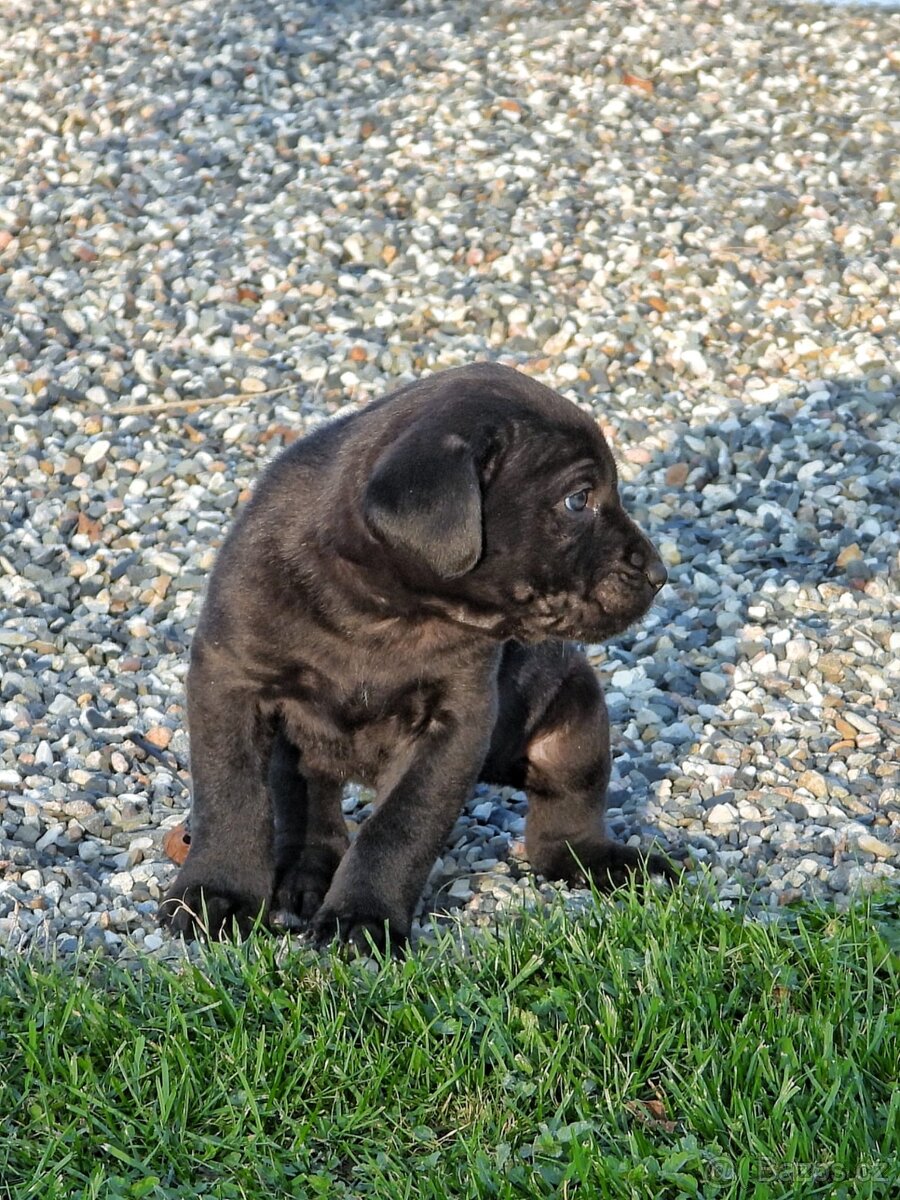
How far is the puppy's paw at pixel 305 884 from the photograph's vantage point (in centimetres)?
512

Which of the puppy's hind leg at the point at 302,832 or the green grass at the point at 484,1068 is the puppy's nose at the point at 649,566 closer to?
the green grass at the point at 484,1068

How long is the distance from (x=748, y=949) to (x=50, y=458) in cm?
497

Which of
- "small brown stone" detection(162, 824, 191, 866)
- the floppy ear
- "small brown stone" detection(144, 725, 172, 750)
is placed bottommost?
"small brown stone" detection(144, 725, 172, 750)

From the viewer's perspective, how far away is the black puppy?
15.7 feet

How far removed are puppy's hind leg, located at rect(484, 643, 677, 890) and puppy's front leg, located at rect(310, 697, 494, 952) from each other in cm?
51

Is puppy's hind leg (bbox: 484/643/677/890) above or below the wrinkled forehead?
below

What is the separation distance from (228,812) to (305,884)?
400 millimetres

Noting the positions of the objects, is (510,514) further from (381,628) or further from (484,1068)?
(484,1068)

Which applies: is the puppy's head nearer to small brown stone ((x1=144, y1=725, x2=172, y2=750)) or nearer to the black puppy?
the black puppy

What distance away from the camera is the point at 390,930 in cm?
475

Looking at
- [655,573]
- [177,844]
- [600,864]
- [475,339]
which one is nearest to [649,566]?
[655,573]

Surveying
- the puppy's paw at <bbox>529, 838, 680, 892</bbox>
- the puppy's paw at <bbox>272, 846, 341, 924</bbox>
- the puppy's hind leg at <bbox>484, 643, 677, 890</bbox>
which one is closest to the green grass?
the puppy's paw at <bbox>272, 846, 341, 924</bbox>

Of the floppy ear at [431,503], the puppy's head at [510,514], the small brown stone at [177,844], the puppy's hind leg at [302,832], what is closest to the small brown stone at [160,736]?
the small brown stone at [177,844]

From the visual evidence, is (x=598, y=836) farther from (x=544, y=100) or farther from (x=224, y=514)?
(x=544, y=100)
